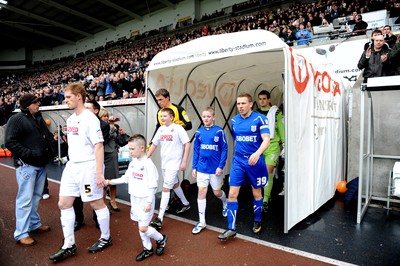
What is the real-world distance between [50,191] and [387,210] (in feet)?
22.9

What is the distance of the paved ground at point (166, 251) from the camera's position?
9.96 feet

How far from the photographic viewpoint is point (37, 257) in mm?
3176

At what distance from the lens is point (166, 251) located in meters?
3.26

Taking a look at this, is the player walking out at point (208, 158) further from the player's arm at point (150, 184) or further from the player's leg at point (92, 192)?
the player's leg at point (92, 192)

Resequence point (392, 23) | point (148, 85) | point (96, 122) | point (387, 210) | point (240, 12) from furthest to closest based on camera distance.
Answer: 1. point (240, 12)
2. point (392, 23)
3. point (148, 85)
4. point (387, 210)
5. point (96, 122)

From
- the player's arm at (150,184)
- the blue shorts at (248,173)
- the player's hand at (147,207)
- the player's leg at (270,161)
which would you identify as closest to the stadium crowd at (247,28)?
the player's arm at (150,184)

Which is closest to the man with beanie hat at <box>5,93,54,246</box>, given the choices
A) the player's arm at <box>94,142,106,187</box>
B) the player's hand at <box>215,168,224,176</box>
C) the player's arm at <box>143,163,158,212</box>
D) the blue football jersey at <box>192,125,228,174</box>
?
the player's arm at <box>94,142,106,187</box>

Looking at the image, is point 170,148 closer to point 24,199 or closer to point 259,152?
point 259,152

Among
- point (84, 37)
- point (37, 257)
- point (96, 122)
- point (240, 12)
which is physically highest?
point (84, 37)

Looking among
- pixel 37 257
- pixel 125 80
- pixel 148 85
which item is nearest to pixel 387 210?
pixel 148 85

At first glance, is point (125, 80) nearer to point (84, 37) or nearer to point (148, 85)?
point (148, 85)

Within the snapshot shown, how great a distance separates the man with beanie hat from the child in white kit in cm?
125

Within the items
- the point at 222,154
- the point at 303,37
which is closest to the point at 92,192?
the point at 222,154

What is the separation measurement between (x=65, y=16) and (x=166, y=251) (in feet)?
114
